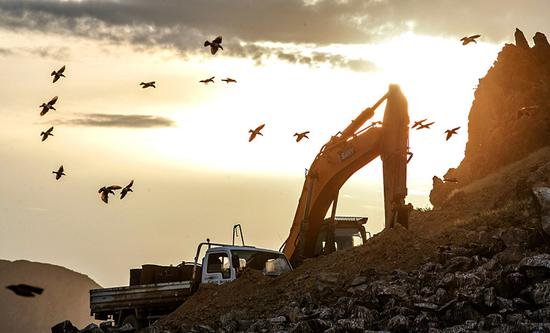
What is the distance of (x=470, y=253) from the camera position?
18.8m

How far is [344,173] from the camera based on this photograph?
24422 millimetres

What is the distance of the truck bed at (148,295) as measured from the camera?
2125cm

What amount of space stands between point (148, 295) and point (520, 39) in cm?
4829

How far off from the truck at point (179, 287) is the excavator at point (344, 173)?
2482 mm

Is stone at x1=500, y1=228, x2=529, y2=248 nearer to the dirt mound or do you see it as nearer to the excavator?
the dirt mound

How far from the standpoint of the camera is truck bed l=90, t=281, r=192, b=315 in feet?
69.7

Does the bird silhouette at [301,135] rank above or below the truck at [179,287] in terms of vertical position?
above

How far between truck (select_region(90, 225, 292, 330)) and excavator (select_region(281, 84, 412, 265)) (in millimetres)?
2482

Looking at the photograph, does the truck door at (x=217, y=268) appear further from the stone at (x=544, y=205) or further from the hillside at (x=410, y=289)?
the stone at (x=544, y=205)

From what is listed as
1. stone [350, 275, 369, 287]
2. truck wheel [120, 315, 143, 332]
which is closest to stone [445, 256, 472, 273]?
stone [350, 275, 369, 287]

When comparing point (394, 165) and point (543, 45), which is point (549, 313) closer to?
point (394, 165)

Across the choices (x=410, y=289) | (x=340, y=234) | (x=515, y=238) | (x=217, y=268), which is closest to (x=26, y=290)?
(x=217, y=268)

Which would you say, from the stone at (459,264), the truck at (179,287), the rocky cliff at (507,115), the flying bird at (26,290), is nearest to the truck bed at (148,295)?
the truck at (179,287)

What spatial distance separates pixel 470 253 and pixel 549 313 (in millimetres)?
5741
